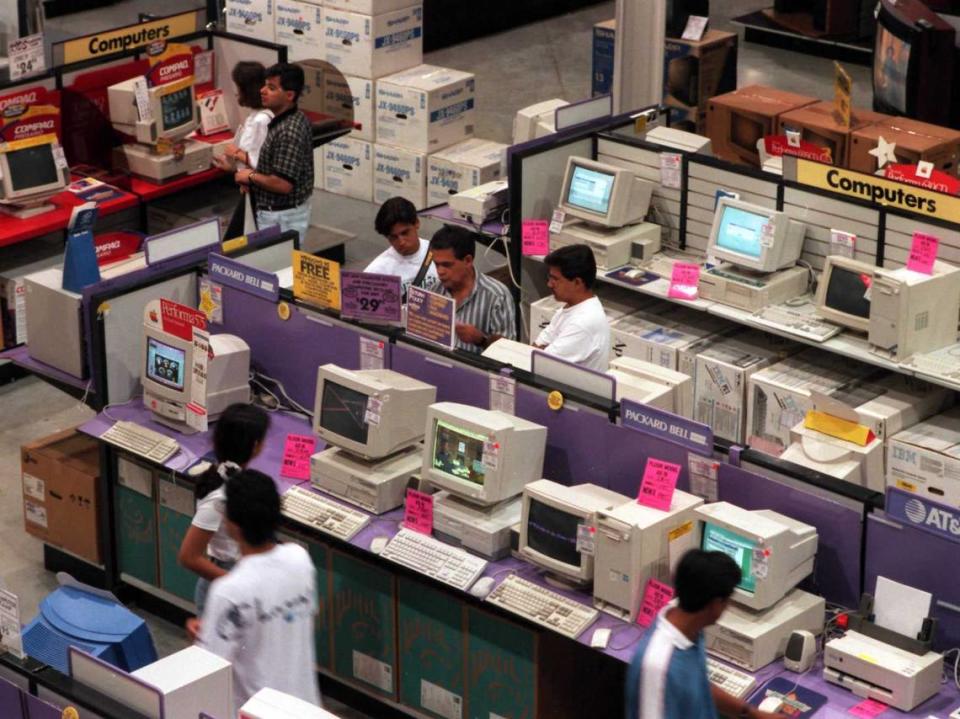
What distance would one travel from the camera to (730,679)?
15.9ft

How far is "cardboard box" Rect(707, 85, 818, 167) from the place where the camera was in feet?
31.2

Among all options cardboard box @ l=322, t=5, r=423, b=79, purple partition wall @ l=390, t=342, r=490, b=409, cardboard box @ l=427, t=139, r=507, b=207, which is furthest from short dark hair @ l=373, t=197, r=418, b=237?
cardboard box @ l=322, t=5, r=423, b=79

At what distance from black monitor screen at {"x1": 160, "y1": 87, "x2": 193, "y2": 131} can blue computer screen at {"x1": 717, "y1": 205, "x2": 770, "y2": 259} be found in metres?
3.45

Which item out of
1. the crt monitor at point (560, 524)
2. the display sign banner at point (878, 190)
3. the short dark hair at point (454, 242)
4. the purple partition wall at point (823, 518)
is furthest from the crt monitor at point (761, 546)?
the display sign banner at point (878, 190)

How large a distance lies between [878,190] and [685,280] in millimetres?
975

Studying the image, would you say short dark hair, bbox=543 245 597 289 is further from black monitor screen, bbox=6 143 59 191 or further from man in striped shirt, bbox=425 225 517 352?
black monitor screen, bbox=6 143 59 191

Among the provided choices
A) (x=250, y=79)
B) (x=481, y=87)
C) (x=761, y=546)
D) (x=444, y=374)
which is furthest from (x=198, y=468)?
(x=481, y=87)

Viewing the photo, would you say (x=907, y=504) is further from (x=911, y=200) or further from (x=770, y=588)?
(x=911, y=200)

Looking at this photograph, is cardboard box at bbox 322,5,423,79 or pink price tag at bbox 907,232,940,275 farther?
cardboard box at bbox 322,5,423,79

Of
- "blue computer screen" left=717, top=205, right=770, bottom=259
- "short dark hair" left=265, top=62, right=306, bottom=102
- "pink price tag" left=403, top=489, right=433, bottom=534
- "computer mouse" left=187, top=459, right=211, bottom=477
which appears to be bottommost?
"computer mouse" left=187, top=459, right=211, bottom=477

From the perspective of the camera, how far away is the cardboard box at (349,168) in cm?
1090

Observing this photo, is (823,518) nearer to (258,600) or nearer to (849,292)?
(258,600)

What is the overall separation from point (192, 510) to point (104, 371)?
28.2 inches

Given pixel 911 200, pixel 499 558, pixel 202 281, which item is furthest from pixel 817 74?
pixel 499 558
